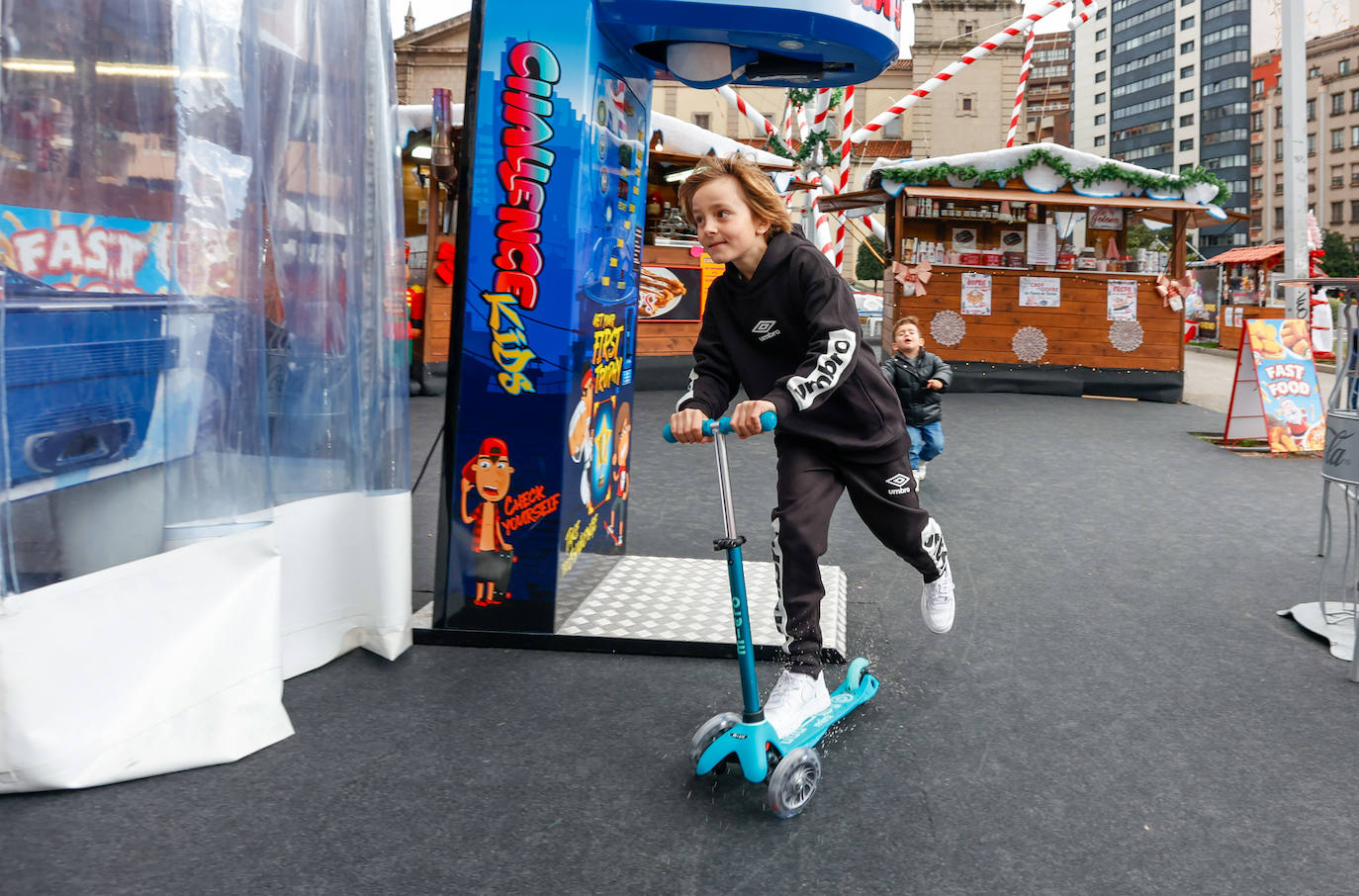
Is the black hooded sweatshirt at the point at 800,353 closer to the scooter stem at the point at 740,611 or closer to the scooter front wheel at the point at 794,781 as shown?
the scooter stem at the point at 740,611

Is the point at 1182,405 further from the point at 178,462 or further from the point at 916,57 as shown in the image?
the point at 916,57

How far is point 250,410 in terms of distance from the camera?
126 inches

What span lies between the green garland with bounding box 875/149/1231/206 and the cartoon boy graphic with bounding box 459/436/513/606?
409 inches

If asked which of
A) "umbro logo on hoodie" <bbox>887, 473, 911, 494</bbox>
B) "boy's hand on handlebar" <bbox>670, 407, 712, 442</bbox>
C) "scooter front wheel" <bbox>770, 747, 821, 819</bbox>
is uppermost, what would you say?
"boy's hand on handlebar" <bbox>670, 407, 712, 442</bbox>

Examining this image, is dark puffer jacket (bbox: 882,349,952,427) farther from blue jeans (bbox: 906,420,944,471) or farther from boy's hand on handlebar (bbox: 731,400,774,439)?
boy's hand on handlebar (bbox: 731,400,774,439)

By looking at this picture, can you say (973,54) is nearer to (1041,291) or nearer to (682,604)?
(1041,291)

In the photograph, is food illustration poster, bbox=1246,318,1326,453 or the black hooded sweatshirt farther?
food illustration poster, bbox=1246,318,1326,453

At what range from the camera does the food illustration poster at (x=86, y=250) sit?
255 centimetres

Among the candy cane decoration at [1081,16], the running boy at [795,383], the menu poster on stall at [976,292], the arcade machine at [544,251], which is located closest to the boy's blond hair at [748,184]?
the running boy at [795,383]

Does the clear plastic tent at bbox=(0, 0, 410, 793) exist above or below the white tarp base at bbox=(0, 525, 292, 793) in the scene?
above

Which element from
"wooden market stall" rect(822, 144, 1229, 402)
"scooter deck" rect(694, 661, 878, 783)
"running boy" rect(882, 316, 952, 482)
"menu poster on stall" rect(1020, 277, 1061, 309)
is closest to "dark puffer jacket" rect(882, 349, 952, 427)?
"running boy" rect(882, 316, 952, 482)

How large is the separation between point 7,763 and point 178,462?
861 mm

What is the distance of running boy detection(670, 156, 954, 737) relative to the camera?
296 cm

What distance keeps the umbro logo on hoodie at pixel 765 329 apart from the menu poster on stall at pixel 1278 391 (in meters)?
7.27
